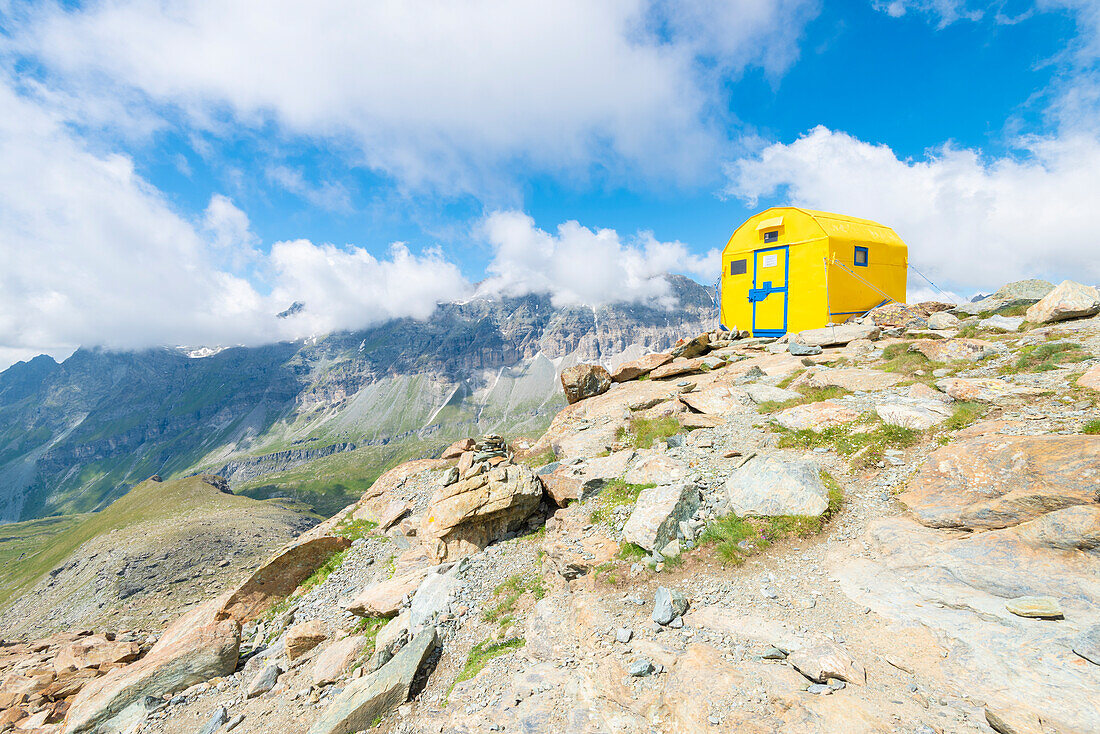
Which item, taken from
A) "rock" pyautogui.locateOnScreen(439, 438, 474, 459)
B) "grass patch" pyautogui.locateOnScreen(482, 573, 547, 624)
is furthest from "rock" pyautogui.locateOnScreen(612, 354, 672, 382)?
"grass patch" pyautogui.locateOnScreen(482, 573, 547, 624)

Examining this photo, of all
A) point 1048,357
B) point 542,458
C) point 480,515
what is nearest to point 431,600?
point 480,515

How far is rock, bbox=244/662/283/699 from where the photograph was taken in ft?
43.9

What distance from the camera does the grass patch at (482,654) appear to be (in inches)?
396

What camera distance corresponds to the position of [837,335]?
24.5 meters

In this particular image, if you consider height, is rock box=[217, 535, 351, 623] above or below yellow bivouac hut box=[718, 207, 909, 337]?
below

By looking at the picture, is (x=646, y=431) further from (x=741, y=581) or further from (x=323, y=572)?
(x=323, y=572)

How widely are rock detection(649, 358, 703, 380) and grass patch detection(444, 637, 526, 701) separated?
711 inches

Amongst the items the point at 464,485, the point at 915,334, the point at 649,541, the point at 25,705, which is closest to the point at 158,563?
the point at 25,705

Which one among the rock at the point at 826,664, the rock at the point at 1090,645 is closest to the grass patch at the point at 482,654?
the rock at the point at 826,664

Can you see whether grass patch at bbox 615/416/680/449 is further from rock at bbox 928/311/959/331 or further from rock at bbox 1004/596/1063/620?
rock at bbox 928/311/959/331

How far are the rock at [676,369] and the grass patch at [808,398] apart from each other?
307 inches

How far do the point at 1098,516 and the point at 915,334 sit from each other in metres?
18.0

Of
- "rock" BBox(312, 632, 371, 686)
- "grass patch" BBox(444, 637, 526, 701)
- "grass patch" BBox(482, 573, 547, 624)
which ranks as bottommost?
"rock" BBox(312, 632, 371, 686)

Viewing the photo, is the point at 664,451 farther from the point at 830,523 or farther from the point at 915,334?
the point at 915,334
